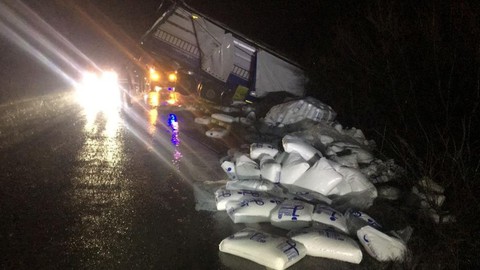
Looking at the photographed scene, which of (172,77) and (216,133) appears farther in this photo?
(172,77)

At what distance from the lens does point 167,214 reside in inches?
165

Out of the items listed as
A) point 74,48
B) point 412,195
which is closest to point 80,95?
point 412,195

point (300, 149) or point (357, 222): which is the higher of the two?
point (300, 149)

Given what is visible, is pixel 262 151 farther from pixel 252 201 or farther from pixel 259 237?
pixel 259 237

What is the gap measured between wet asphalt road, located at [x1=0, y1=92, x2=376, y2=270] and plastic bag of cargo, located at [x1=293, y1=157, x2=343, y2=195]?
3.76 feet

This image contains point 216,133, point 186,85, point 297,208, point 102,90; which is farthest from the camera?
point 186,85

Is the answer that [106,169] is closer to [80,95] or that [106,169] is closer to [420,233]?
[420,233]

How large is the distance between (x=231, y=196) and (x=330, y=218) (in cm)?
114

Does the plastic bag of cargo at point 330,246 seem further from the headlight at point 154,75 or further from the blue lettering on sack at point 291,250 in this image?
the headlight at point 154,75

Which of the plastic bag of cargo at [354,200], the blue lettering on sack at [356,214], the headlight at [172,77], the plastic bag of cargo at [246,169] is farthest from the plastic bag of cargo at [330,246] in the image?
the headlight at [172,77]

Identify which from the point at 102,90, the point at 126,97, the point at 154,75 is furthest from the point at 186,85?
the point at 102,90

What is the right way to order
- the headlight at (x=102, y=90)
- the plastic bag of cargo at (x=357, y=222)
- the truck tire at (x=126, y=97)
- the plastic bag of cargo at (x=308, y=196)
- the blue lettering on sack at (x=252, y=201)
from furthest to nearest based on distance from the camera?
the headlight at (x=102, y=90)
the truck tire at (x=126, y=97)
the plastic bag of cargo at (x=308, y=196)
the blue lettering on sack at (x=252, y=201)
the plastic bag of cargo at (x=357, y=222)

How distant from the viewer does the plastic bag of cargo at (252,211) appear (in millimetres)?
3975

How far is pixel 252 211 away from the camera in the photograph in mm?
3975
